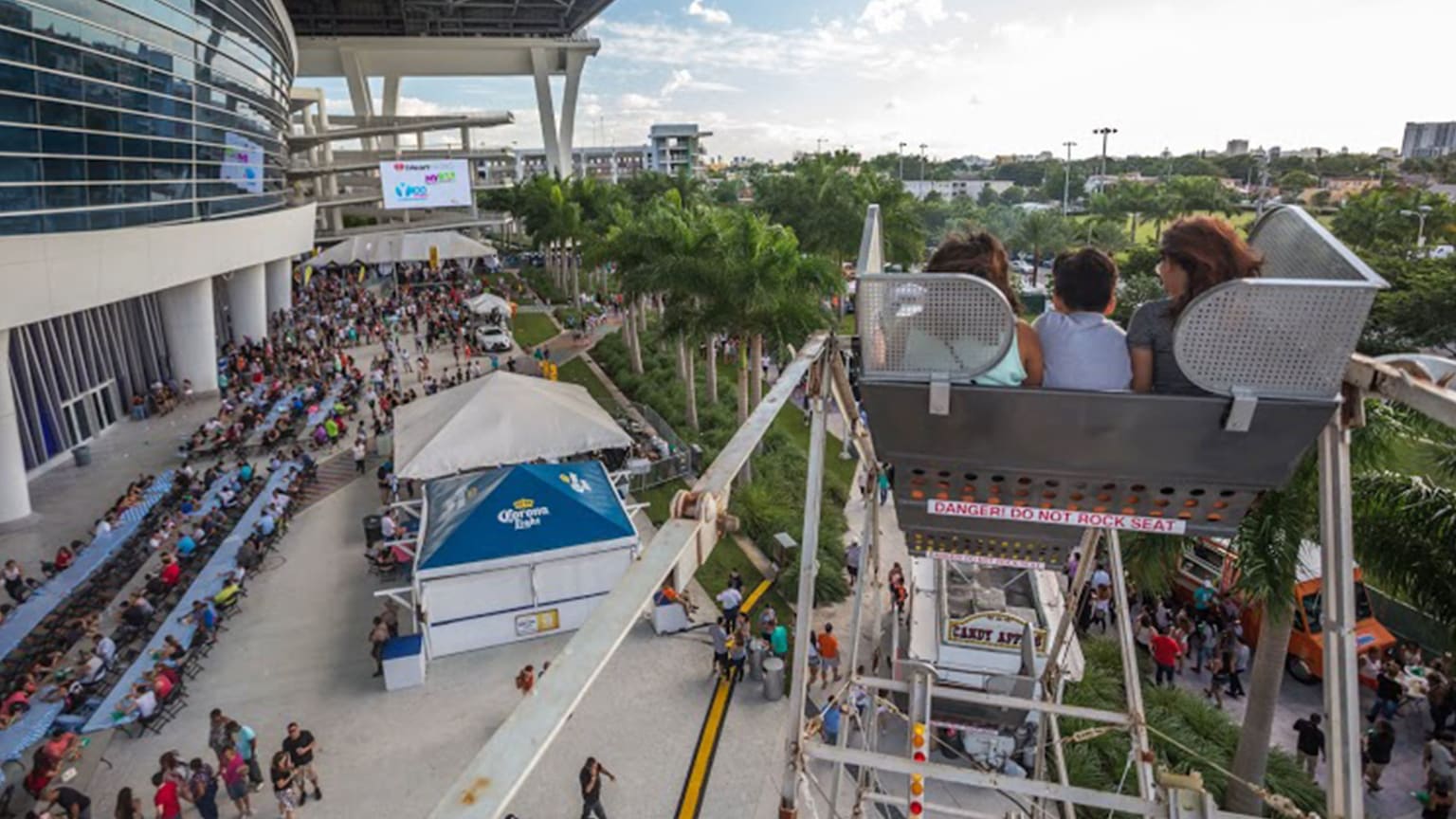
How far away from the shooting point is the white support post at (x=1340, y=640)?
3.18m

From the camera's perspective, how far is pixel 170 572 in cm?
1584

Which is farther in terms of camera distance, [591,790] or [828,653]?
[828,653]

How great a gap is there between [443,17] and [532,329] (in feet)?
184

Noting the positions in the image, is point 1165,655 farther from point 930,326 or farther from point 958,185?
point 958,185

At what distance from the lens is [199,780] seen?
1036cm

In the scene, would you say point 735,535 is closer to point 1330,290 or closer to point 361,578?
point 361,578

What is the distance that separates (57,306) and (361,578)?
37.3ft

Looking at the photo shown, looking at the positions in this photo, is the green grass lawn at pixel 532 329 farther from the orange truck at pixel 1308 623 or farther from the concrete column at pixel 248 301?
the orange truck at pixel 1308 623

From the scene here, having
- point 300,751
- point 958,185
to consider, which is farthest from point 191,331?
point 958,185

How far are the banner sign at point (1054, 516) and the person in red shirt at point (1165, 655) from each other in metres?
11.8

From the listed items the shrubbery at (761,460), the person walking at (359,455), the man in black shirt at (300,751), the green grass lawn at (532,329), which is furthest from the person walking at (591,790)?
the green grass lawn at (532,329)

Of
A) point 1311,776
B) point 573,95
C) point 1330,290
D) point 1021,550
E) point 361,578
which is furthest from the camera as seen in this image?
point 573,95

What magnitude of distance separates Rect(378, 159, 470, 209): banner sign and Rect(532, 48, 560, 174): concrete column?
19.3 m

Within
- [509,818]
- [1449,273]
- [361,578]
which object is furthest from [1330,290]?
[1449,273]
